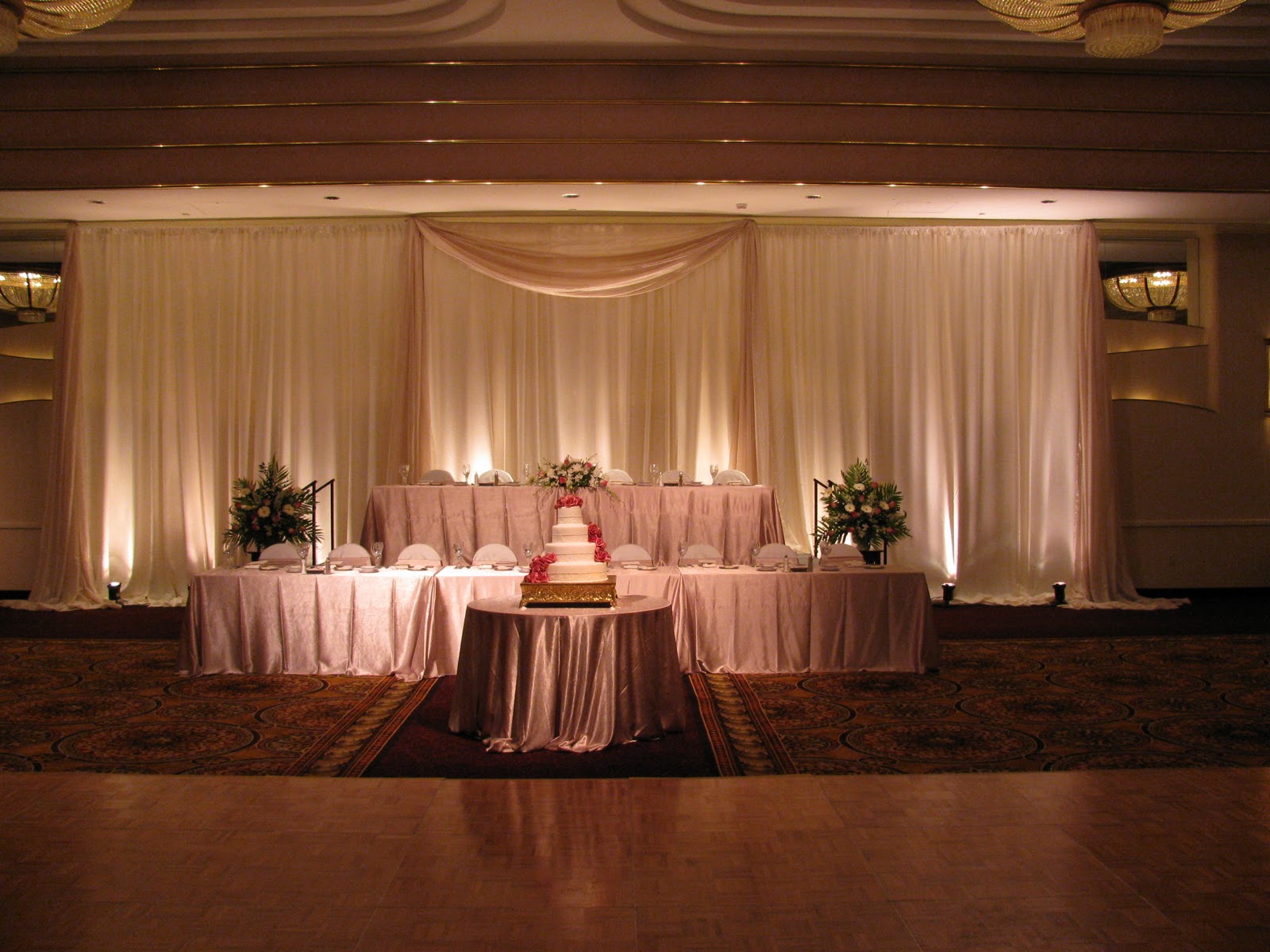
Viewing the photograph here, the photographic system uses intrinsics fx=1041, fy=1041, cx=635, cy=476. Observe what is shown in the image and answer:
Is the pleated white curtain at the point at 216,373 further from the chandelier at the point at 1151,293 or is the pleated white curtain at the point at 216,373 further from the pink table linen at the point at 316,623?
the chandelier at the point at 1151,293

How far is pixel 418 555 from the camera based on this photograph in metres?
7.30

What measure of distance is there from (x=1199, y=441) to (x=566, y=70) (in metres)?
7.34

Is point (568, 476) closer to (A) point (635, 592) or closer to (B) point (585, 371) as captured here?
(A) point (635, 592)

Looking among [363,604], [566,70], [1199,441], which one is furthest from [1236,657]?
[566,70]

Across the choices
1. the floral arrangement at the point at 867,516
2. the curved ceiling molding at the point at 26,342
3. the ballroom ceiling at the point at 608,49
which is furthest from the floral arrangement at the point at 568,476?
the curved ceiling molding at the point at 26,342

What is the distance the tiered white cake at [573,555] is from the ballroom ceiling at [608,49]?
397 cm

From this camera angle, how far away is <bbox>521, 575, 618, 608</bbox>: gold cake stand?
17.8ft

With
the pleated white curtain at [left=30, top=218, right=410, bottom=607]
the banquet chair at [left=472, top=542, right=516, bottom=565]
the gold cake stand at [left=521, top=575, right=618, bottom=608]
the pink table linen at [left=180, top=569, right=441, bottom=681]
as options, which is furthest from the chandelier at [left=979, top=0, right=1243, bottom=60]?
the pleated white curtain at [left=30, top=218, right=410, bottom=607]

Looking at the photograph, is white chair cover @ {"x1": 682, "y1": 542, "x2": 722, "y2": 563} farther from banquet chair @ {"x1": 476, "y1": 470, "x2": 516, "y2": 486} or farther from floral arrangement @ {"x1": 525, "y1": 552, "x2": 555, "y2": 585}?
floral arrangement @ {"x1": 525, "y1": 552, "x2": 555, "y2": 585}

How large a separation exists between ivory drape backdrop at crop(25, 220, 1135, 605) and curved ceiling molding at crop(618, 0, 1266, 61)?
229 cm

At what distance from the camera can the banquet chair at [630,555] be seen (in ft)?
24.1

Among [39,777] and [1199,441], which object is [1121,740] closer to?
[39,777]

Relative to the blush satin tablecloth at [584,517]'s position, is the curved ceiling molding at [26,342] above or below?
above

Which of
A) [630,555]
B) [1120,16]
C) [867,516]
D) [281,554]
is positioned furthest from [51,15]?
[867,516]
